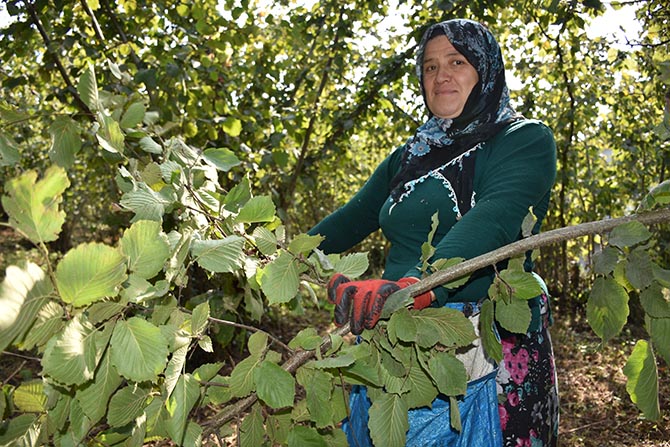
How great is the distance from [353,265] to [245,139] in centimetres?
311

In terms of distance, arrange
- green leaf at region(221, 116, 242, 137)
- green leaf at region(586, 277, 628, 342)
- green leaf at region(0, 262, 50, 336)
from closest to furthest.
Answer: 1. green leaf at region(0, 262, 50, 336)
2. green leaf at region(586, 277, 628, 342)
3. green leaf at region(221, 116, 242, 137)

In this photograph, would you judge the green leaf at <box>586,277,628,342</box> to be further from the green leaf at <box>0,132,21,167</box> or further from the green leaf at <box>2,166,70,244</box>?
the green leaf at <box>0,132,21,167</box>

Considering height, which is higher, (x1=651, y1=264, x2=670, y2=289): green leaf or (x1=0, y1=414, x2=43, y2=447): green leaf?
(x1=0, y1=414, x2=43, y2=447): green leaf

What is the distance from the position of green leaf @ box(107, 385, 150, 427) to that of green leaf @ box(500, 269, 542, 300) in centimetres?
70

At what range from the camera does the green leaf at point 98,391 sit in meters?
0.85

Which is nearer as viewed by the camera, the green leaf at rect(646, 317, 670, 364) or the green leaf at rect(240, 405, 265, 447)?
the green leaf at rect(646, 317, 670, 364)

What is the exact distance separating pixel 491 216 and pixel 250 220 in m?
0.52

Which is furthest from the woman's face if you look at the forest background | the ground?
the ground

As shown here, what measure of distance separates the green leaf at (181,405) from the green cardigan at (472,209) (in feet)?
1.57

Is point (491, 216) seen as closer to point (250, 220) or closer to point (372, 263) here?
point (250, 220)

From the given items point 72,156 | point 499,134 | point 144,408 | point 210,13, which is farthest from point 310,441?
point 210,13

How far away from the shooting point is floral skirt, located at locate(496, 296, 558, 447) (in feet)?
4.96

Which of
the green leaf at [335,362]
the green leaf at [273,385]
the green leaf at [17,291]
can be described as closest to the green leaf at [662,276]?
the green leaf at [335,362]

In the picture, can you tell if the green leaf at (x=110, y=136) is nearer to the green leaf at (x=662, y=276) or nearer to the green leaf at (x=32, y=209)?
the green leaf at (x=32, y=209)
